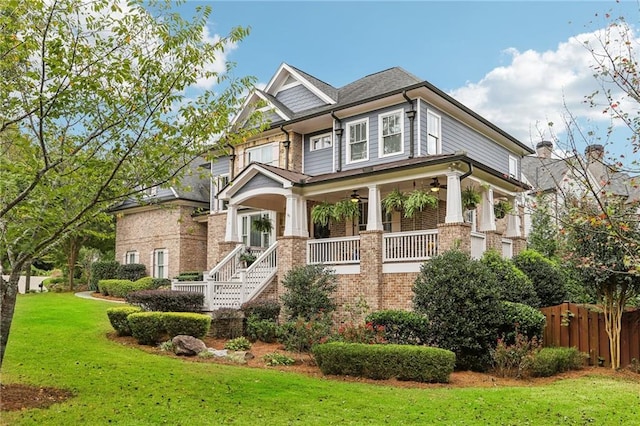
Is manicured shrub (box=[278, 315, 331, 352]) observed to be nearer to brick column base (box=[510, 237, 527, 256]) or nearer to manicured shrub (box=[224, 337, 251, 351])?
manicured shrub (box=[224, 337, 251, 351])

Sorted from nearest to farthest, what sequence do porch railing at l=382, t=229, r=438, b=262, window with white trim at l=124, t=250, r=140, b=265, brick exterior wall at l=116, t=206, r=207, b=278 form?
porch railing at l=382, t=229, r=438, b=262
brick exterior wall at l=116, t=206, r=207, b=278
window with white trim at l=124, t=250, r=140, b=265

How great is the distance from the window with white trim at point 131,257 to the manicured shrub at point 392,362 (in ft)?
68.4

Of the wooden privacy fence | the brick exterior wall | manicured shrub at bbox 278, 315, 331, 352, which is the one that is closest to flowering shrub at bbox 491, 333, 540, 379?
the wooden privacy fence

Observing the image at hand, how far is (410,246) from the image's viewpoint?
51.5 feet

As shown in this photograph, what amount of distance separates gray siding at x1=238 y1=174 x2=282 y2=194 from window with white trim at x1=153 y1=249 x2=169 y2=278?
396 inches

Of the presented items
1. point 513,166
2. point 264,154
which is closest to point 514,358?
point 264,154

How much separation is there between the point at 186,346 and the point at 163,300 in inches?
125

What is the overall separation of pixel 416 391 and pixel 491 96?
10.1 meters

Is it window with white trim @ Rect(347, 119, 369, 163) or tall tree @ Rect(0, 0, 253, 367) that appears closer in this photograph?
tall tree @ Rect(0, 0, 253, 367)

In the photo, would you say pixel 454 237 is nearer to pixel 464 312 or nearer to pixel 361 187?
pixel 464 312

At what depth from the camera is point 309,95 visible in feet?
73.0

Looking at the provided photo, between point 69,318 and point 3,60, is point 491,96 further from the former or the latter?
point 69,318

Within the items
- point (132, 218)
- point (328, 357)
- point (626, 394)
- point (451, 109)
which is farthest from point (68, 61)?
point (132, 218)

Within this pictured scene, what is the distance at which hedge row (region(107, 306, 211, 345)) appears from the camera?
46.2ft
